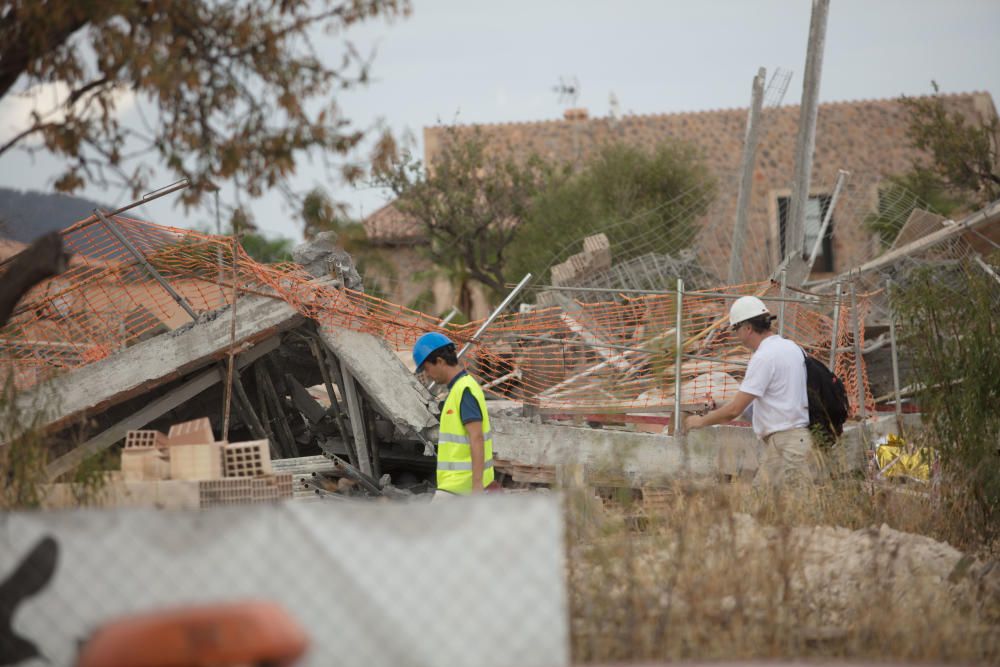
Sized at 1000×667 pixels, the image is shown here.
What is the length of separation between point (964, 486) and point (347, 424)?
221 inches

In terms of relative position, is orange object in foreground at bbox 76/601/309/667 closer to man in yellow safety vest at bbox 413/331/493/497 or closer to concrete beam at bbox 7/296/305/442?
man in yellow safety vest at bbox 413/331/493/497

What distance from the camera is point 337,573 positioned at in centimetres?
395

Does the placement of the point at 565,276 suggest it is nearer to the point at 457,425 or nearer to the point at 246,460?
the point at 246,460

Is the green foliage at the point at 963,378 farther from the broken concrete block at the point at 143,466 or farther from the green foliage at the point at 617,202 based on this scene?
the green foliage at the point at 617,202

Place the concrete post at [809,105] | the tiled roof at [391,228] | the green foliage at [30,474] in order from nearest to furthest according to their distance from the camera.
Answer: the green foliage at [30,474] < the concrete post at [809,105] < the tiled roof at [391,228]

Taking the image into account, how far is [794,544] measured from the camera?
18.1 feet

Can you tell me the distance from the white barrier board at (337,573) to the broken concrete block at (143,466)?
9.48ft

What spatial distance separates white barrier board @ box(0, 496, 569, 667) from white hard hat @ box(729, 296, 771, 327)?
3.97 m

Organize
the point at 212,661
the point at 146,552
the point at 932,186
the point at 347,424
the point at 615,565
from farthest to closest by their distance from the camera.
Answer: the point at 932,186, the point at 347,424, the point at 615,565, the point at 146,552, the point at 212,661

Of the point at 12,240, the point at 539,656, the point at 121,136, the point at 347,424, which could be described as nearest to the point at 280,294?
the point at 347,424

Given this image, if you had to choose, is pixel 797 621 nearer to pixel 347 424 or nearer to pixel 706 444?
pixel 706 444

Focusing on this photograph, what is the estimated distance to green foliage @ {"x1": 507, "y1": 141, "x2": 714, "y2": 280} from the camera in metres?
25.7

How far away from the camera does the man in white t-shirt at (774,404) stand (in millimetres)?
7375

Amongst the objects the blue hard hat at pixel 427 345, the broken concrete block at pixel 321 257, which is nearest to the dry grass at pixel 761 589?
the blue hard hat at pixel 427 345
